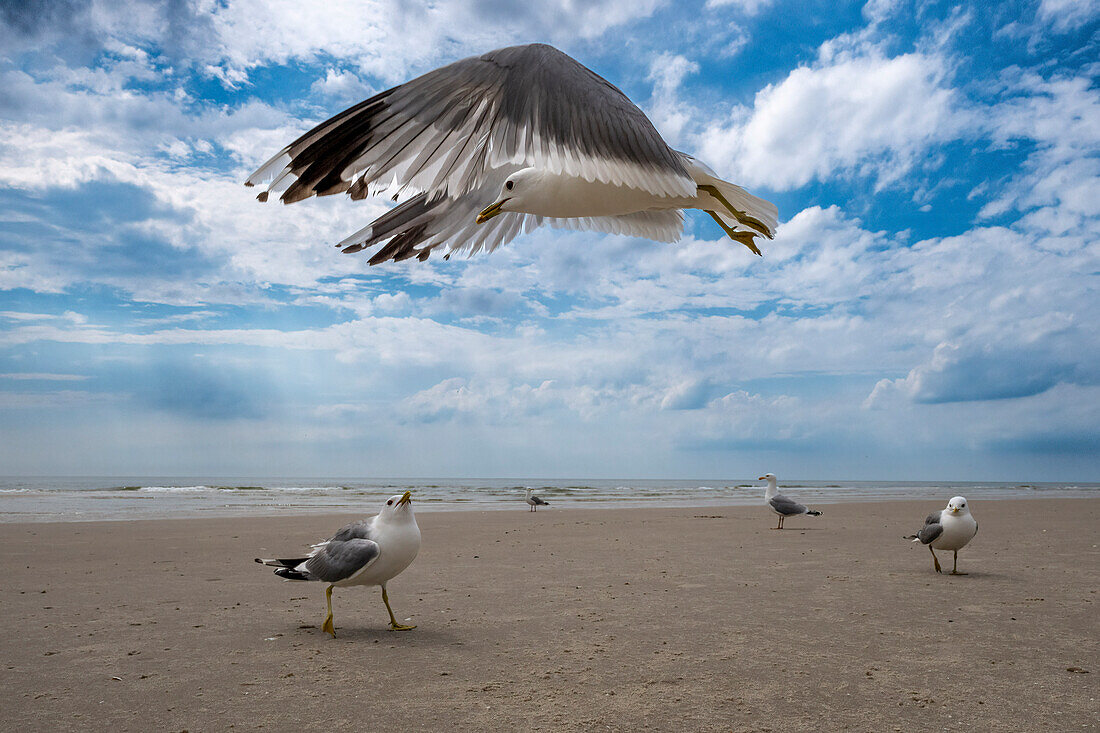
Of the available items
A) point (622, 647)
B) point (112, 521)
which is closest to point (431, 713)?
point (622, 647)

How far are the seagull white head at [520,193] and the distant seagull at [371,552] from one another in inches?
135

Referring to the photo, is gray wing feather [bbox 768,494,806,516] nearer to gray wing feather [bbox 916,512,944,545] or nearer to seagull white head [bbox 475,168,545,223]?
gray wing feather [bbox 916,512,944,545]

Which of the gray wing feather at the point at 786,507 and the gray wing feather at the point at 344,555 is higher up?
the gray wing feather at the point at 344,555

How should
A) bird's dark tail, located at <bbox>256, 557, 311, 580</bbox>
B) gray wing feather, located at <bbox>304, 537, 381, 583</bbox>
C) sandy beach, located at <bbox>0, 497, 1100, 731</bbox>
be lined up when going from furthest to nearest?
bird's dark tail, located at <bbox>256, 557, 311, 580</bbox>, gray wing feather, located at <bbox>304, 537, 381, 583</bbox>, sandy beach, located at <bbox>0, 497, 1100, 731</bbox>

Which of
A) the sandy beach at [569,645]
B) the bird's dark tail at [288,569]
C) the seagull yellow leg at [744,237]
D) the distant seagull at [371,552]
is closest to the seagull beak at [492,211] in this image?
the seagull yellow leg at [744,237]

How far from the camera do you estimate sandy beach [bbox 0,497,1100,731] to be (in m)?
3.19

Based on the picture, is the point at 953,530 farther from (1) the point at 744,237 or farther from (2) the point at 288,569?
(1) the point at 744,237

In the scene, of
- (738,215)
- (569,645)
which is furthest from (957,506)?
(738,215)

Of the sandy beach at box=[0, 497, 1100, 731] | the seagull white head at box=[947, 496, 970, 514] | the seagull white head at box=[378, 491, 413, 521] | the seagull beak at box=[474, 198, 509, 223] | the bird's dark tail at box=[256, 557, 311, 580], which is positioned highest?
the seagull beak at box=[474, 198, 509, 223]

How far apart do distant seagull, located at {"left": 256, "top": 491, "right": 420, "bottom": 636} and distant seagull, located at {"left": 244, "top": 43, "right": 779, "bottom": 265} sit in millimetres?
3400

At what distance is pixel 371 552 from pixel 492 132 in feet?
12.4

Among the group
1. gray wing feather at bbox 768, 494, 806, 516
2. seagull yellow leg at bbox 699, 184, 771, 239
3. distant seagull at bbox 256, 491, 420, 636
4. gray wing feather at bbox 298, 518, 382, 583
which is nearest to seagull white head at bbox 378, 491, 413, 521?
distant seagull at bbox 256, 491, 420, 636

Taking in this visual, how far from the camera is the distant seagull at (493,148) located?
4.58 ft

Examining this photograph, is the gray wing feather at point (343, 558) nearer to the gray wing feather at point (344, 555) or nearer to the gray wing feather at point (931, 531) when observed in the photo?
the gray wing feather at point (344, 555)
